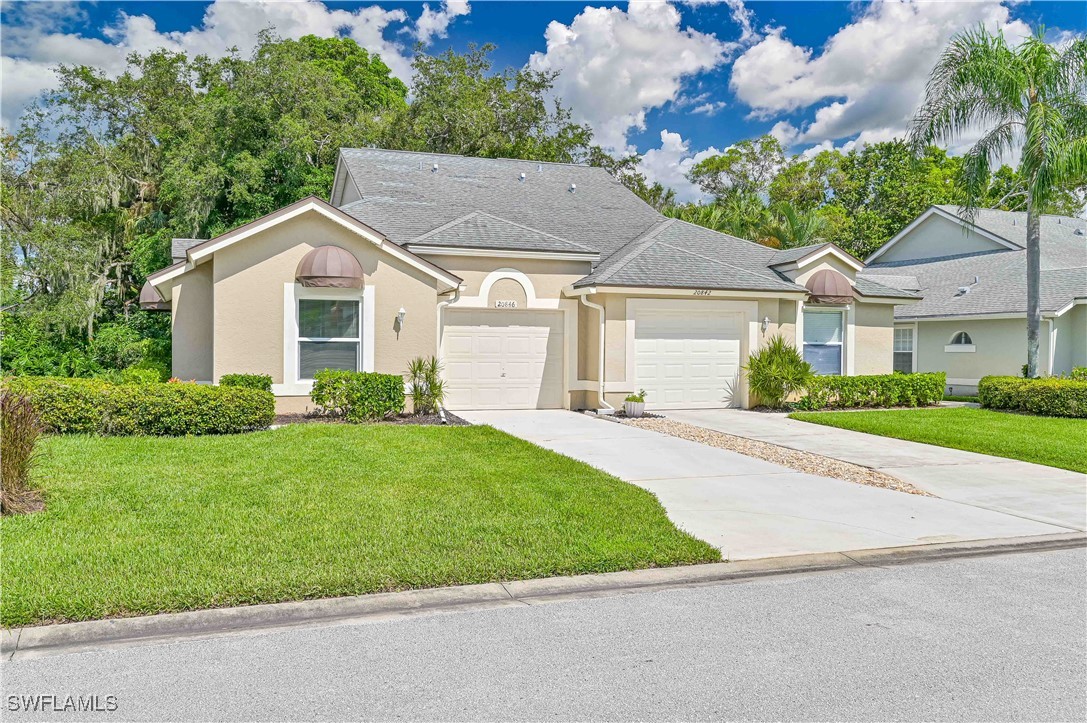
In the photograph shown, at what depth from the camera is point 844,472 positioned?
32.3ft

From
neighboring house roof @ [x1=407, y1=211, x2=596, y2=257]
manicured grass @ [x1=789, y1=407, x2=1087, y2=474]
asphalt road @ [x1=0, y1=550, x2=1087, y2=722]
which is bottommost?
asphalt road @ [x1=0, y1=550, x2=1087, y2=722]

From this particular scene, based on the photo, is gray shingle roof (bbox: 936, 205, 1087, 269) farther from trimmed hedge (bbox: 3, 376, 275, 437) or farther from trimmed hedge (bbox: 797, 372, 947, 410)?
trimmed hedge (bbox: 3, 376, 275, 437)

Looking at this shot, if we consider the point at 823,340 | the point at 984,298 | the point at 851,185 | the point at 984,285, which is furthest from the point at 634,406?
the point at 851,185

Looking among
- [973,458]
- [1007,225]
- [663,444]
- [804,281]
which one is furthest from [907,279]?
[663,444]

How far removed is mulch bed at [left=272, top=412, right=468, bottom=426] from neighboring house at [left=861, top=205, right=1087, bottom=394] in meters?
13.5

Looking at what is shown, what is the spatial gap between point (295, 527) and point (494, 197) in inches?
615

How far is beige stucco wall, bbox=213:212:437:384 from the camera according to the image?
13.7 meters

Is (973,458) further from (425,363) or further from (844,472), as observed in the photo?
(425,363)

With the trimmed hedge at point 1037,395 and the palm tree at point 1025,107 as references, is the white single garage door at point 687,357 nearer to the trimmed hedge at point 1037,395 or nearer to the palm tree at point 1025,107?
the trimmed hedge at point 1037,395

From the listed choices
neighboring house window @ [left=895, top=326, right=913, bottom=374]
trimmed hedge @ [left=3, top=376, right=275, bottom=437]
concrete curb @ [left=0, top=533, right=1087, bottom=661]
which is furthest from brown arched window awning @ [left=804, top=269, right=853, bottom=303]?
trimmed hedge @ [left=3, top=376, right=275, bottom=437]

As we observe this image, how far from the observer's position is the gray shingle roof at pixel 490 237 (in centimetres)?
1619

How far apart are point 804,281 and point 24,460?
1636 cm

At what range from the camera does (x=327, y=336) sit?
47.3ft

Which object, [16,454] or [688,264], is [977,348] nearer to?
[688,264]
